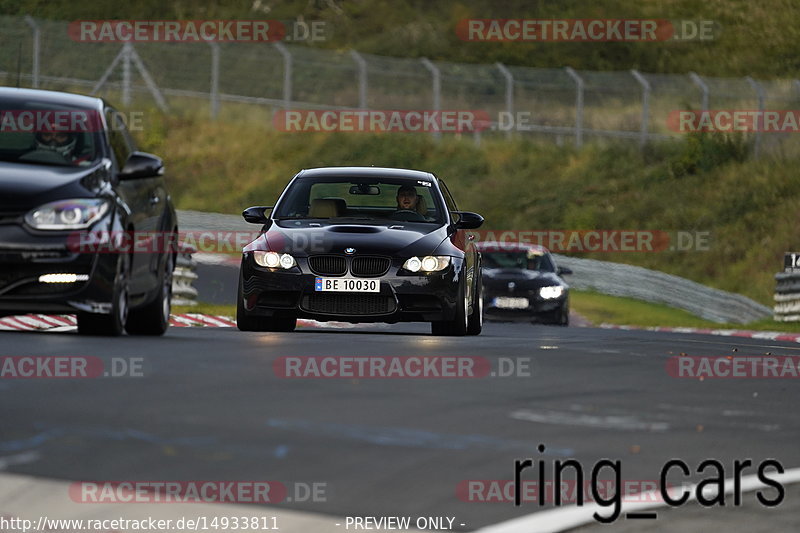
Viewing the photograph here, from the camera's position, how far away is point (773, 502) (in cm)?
648

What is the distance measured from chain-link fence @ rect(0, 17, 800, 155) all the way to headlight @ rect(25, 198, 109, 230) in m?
35.4

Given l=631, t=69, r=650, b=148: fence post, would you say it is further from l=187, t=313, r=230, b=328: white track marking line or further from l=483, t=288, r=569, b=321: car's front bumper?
l=187, t=313, r=230, b=328: white track marking line

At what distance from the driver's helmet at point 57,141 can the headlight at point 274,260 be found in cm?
261

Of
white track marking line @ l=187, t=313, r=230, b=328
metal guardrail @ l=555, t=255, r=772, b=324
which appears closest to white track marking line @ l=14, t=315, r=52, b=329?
white track marking line @ l=187, t=313, r=230, b=328

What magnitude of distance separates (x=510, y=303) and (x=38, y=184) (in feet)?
44.2

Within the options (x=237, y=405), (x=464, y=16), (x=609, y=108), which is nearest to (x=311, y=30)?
(x=464, y=16)

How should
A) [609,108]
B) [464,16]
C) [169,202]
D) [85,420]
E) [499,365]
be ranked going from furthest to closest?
[464,16] < [609,108] < [169,202] < [499,365] < [85,420]

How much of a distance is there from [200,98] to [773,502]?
4933cm

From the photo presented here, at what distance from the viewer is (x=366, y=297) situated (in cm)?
1509

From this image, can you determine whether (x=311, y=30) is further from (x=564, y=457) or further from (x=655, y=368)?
(x=564, y=457)
